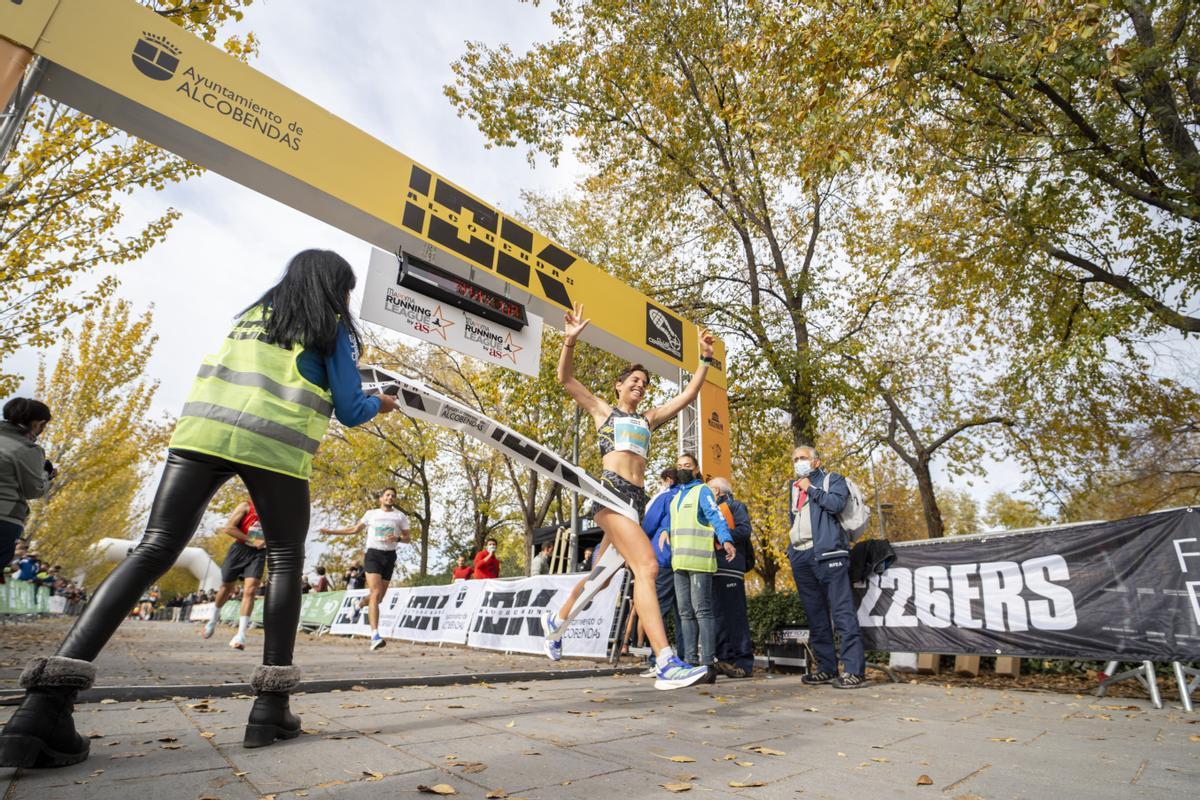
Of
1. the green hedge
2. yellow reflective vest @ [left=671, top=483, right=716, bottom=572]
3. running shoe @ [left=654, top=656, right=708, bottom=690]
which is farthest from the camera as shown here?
the green hedge

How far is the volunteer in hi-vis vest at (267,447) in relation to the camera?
2.26 m

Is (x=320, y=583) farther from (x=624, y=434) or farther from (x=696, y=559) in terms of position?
(x=624, y=434)

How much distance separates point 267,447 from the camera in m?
2.49

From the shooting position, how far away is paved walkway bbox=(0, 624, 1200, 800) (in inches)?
79.0

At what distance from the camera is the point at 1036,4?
6.23m

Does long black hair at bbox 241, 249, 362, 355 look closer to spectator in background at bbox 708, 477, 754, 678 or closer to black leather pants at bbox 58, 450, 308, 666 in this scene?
black leather pants at bbox 58, 450, 308, 666

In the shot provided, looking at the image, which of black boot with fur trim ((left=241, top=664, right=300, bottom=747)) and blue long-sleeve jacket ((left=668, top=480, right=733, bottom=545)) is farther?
blue long-sleeve jacket ((left=668, top=480, right=733, bottom=545))

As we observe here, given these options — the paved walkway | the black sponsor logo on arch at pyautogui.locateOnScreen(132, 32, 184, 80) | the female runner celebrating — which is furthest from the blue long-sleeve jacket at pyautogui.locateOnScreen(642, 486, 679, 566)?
the black sponsor logo on arch at pyautogui.locateOnScreen(132, 32, 184, 80)

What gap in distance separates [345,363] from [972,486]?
72.0 feet

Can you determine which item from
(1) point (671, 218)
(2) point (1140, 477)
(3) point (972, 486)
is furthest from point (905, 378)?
(1) point (671, 218)

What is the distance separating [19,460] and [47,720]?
14.1 ft

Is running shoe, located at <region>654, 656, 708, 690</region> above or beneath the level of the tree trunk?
beneath

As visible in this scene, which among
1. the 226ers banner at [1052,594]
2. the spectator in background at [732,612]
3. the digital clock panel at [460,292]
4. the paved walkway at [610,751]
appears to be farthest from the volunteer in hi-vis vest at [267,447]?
the 226ers banner at [1052,594]

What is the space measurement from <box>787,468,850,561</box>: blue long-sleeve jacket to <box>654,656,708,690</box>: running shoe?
10.0ft
